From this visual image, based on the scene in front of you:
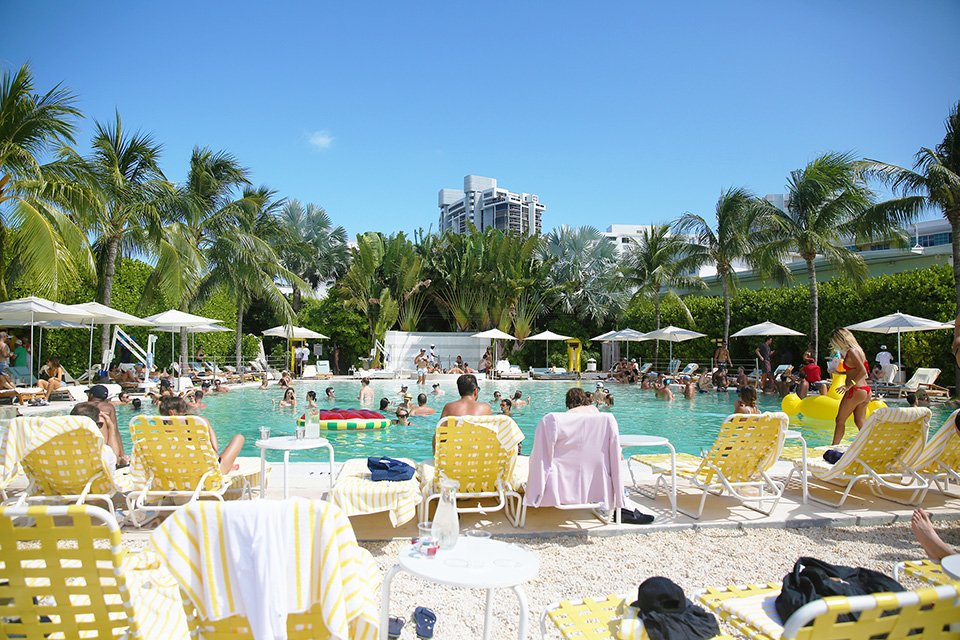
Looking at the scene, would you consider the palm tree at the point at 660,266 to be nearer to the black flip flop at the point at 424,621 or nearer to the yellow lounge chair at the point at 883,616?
the black flip flop at the point at 424,621

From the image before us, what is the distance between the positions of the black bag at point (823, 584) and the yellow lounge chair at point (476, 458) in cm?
232

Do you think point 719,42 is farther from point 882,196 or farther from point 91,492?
point 91,492

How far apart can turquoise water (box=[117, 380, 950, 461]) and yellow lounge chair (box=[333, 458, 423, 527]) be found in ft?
13.6

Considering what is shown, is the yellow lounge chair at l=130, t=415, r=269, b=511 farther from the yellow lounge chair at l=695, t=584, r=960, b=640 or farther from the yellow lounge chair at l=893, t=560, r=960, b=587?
the yellow lounge chair at l=893, t=560, r=960, b=587

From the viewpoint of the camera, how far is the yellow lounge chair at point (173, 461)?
162 inches

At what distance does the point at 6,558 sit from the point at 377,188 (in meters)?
23.8

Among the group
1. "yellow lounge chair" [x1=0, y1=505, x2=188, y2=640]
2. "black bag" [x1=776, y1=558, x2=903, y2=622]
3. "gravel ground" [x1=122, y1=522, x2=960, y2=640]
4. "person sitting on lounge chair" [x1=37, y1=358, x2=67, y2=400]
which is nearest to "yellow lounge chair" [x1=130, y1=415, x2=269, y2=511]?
"gravel ground" [x1=122, y1=522, x2=960, y2=640]

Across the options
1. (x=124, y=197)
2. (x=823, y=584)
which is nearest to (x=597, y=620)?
(x=823, y=584)

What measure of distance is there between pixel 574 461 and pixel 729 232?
1994 cm

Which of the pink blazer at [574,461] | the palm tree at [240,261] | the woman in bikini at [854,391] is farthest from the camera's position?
the palm tree at [240,261]

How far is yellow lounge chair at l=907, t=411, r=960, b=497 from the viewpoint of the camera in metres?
4.84

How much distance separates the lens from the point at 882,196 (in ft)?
64.0

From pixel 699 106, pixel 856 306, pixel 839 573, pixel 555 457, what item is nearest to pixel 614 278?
pixel 856 306

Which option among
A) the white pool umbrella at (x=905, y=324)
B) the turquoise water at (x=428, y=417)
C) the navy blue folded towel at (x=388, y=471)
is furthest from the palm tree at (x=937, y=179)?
the navy blue folded towel at (x=388, y=471)
